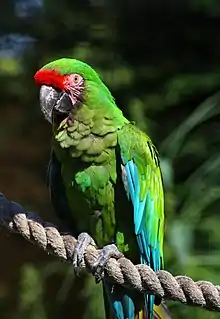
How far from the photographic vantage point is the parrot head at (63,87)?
3.81 feet

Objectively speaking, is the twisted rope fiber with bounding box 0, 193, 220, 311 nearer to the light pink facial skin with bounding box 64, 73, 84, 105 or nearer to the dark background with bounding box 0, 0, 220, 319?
the light pink facial skin with bounding box 64, 73, 84, 105

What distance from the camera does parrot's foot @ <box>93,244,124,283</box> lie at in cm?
107

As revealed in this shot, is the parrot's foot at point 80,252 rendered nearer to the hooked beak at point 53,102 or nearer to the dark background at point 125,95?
the hooked beak at point 53,102

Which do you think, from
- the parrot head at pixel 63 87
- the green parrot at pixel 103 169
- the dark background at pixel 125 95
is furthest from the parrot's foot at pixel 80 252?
the dark background at pixel 125 95

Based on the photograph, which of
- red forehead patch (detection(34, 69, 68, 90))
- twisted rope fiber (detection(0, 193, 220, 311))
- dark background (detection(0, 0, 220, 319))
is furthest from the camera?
dark background (detection(0, 0, 220, 319))

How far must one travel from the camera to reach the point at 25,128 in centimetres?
220

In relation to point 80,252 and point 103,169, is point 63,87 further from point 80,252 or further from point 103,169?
point 80,252

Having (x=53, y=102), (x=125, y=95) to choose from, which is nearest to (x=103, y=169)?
(x=53, y=102)

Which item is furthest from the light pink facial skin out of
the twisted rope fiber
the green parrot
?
the twisted rope fiber

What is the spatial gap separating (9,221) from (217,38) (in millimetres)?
1150

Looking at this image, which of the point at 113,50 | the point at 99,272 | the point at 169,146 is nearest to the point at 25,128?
the point at 113,50

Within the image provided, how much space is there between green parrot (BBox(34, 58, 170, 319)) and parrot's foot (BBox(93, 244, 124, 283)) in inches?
0.4

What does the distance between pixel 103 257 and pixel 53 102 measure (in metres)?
0.27

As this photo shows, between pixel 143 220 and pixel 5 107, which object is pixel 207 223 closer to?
pixel 143 220
